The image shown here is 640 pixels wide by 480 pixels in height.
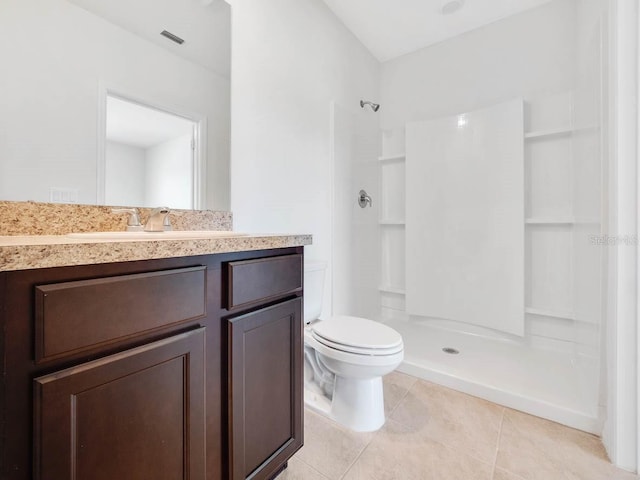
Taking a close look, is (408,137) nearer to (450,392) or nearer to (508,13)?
(508,13)

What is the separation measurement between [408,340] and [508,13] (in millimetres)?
2520

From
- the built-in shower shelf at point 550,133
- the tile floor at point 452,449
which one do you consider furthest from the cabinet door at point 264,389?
the built-in shower shelf at point 550,133

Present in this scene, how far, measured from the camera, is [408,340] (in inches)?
88.6

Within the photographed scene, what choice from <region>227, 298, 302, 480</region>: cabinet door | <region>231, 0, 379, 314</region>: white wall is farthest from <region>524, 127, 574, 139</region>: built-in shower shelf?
<region>227, 298, 302, 480</region>: cabinet door

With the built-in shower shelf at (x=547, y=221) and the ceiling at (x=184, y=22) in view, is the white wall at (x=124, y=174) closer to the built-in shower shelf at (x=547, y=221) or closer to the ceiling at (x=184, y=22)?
the ceiling at (x=184, y=22)

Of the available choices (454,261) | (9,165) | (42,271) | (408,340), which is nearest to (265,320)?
(42,271)

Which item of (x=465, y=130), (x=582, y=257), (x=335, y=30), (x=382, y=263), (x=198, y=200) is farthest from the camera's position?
(x=382, y=263)

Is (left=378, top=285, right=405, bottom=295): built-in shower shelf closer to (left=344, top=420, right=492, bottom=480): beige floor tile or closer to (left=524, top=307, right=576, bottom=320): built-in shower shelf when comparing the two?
(left=524, top=307, right=576, bottom=320): built-in shower shelf

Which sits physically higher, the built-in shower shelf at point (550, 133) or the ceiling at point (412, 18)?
the ceiling at point (412, 18)

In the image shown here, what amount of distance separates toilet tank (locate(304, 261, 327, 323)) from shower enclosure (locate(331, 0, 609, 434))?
0.43 m

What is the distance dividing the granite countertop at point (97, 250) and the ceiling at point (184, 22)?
35.5 inches

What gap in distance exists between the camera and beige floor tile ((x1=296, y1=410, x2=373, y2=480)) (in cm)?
118

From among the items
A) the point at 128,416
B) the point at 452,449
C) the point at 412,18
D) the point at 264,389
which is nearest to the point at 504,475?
the point at 452,449

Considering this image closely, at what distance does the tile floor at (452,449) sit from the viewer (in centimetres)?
114
